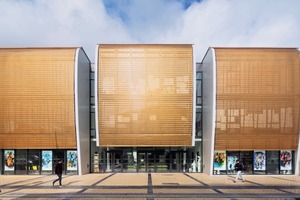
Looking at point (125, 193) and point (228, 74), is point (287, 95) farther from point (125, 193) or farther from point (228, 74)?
point (125, 193)

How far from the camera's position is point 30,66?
1135 inches

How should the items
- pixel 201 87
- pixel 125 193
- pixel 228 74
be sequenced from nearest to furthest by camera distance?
pixel 125 193 → pixel 228 74 → pixel 201 87

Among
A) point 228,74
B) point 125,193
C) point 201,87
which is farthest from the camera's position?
point 201,87

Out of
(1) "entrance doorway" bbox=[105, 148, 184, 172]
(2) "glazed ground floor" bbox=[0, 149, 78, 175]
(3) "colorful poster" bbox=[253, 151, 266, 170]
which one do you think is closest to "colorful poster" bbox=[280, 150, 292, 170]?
(3) "colorful poster" bbox=[253, 151, 266, 170]

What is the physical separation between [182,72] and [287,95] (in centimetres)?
931

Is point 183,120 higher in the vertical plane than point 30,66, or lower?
lower

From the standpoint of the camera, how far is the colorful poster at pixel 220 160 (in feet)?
95.5

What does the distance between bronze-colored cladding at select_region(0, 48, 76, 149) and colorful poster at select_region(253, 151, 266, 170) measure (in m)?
16.3

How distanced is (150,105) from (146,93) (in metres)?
1.15

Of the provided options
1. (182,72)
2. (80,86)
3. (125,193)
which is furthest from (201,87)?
(125,193)

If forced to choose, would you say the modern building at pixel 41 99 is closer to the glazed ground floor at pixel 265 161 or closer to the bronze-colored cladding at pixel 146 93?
the bronze-colored cladding at pixel 146 93

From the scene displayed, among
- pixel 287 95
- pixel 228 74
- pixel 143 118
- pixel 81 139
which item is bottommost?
pixel 81 139

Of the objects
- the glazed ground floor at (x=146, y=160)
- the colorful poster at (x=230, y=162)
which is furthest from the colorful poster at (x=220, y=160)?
the colorful poster at (x=230, y=162)

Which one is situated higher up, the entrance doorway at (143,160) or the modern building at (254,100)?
Result: the modern building at (254,100)
